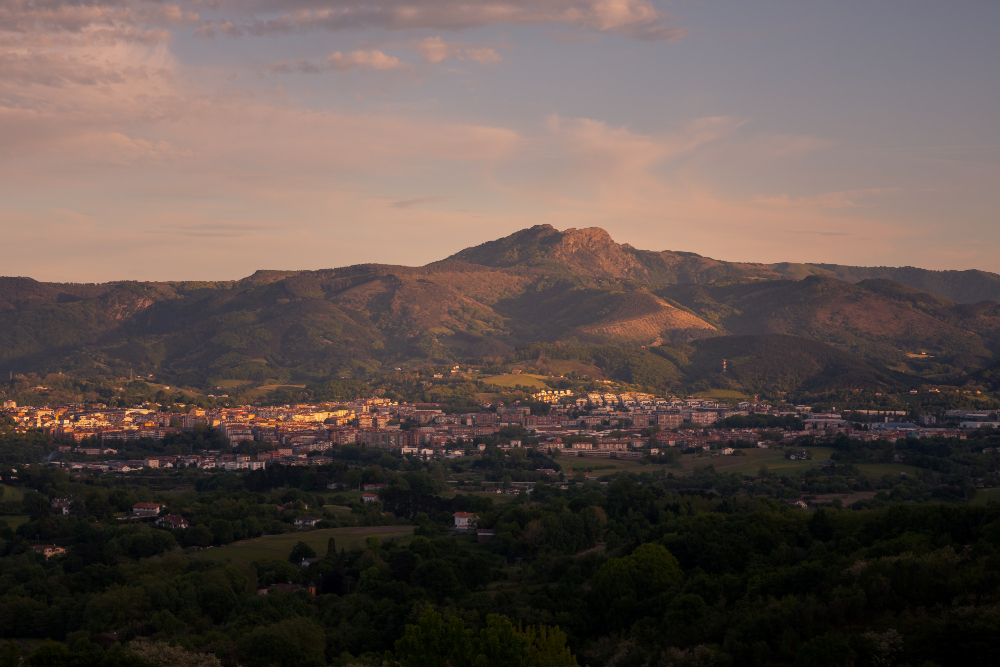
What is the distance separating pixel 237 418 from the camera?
128 metres

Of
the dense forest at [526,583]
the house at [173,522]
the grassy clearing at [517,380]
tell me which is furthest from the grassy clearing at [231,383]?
the house at [173,522]

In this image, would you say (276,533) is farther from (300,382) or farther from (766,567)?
(300,382)

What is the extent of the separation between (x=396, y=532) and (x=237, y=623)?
20.1 meters

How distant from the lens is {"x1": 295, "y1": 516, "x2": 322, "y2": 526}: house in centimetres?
6143

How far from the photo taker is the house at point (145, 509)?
61.3 metres

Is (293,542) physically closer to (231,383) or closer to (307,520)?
(307,520)

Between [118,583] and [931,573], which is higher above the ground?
[931,573]

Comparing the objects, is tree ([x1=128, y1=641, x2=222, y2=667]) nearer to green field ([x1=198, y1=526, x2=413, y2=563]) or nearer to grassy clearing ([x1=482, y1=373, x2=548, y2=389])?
green field ([x1=198, y1=526, x2=413, y2=563])

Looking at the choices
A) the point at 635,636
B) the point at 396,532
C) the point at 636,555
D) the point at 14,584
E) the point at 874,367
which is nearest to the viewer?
the point at 635,636

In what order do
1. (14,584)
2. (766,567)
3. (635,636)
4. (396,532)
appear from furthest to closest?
(396,532), (14,584), (766,567), (635,636)

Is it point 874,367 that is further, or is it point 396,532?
point 874,367

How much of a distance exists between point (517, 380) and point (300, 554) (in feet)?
378

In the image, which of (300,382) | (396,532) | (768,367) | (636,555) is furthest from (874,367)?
(636,555)

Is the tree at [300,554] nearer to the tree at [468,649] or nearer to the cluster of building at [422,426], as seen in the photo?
the tree at [468,649]
